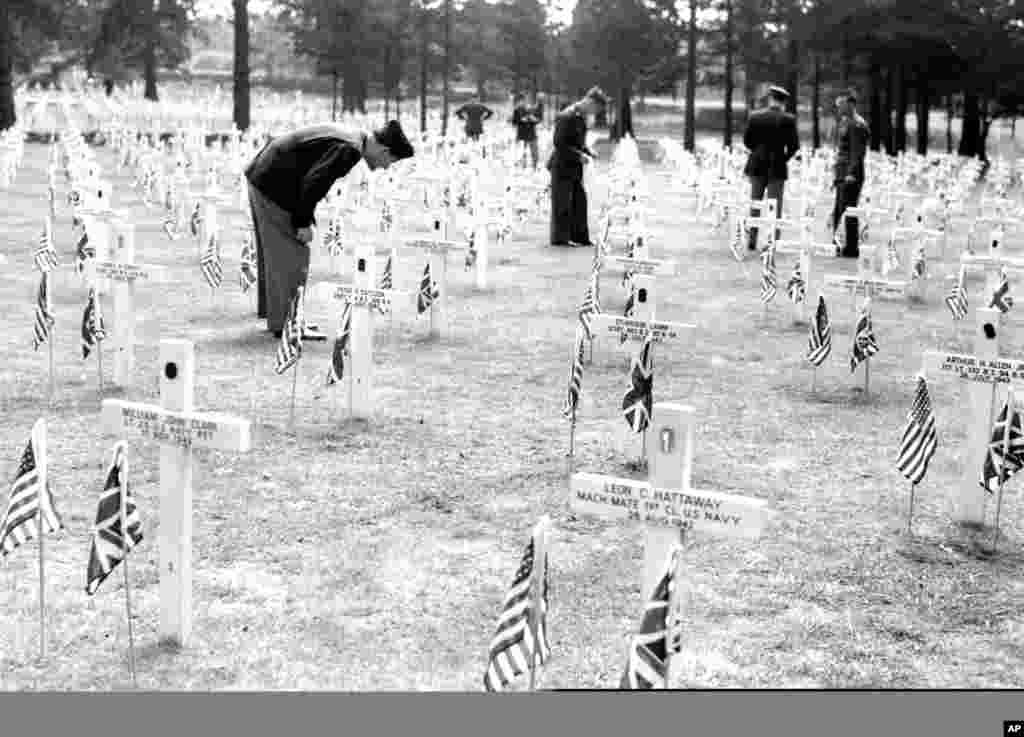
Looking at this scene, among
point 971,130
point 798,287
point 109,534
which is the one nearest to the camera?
point 109,534

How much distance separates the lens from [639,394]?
6.64 m

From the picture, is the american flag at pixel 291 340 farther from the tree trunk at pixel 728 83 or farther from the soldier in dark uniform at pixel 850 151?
the tree trunk at pixel 728 83

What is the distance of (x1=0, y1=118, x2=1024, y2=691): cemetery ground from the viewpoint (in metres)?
4.69

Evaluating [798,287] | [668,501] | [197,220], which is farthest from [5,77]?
[668,501]

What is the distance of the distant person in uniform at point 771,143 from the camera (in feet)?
51.1

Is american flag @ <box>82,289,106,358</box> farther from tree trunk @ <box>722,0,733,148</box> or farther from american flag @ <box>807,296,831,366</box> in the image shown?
tree trunk @ <box>722,0,733,148</box>

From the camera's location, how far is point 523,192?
22.8m

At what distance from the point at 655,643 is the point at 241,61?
30.1m

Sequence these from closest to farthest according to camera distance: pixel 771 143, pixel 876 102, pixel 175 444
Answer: pixel 175 444
pixel 771 143
pixel 876 102

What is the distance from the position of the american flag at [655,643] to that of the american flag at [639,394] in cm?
298

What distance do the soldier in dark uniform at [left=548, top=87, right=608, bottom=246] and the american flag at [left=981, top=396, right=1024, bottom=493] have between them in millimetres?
10655

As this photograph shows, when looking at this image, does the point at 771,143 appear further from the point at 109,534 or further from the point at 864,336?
the point at 109,534

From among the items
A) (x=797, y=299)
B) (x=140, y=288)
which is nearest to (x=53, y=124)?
(x=140, y=288)

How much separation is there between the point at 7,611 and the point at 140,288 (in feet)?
25.9
